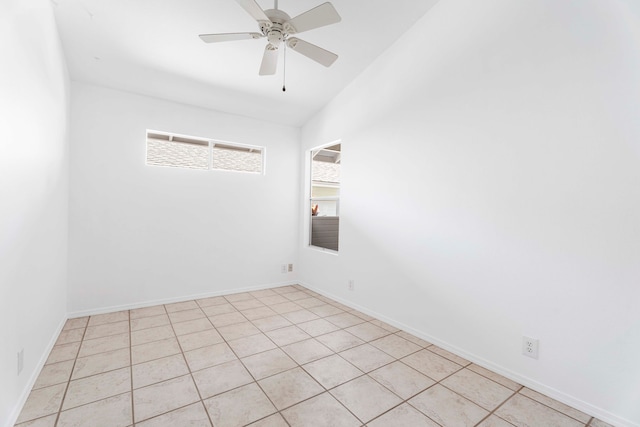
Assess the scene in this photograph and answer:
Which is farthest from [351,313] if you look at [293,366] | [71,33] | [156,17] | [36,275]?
[71,33]

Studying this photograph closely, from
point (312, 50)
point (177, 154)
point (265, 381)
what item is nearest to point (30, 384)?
point (265, 381)

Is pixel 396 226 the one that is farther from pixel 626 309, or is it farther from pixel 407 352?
pixel 626 309

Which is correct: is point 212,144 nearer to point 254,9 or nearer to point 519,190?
point 254,9

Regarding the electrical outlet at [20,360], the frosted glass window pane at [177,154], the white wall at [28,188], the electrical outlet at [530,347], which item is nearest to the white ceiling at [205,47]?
the white wall at [28,188]

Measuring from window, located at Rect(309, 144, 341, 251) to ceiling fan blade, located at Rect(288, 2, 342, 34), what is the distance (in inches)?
89.2

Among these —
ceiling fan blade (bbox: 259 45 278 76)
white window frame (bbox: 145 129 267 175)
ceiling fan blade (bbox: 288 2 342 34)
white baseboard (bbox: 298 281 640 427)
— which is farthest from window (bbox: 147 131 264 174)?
white baseboard (bbox: 298 281 640 427)

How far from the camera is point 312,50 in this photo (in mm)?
2246

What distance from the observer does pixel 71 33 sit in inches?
102

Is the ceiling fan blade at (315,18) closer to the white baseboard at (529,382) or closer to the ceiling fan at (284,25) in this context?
the ceiling fan at (284,25)

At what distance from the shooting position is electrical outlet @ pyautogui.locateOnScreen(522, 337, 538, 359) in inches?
80.6

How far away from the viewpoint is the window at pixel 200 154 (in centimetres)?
375

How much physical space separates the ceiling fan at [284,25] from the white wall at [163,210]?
212cm

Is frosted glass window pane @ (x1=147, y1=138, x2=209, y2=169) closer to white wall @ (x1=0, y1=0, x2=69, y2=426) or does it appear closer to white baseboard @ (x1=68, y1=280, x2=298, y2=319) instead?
white wall @ (x1=0, y1=0, x2=69, y2=426)

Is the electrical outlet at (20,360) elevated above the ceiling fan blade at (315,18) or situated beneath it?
situated beneath
